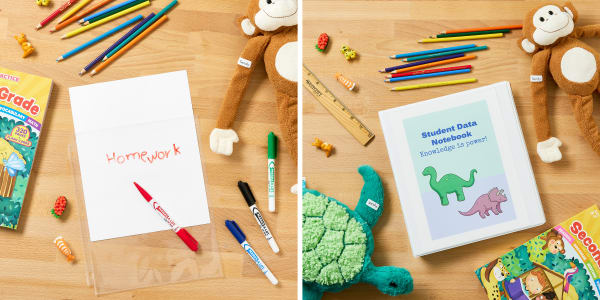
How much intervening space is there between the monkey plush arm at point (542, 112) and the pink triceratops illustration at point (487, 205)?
0.10m

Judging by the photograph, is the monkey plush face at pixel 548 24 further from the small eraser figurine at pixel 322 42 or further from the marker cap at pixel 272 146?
the marker cap at pixel 272 146

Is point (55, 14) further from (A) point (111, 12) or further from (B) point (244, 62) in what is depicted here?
(B) point (244, 62)

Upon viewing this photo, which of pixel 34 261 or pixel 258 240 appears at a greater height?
pixel 258 240

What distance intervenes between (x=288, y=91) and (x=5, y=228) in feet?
1.69

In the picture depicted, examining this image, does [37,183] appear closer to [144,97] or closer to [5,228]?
[5,228]

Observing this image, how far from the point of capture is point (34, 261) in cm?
84

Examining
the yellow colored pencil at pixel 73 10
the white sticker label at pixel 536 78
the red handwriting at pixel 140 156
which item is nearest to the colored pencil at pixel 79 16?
the yellow colored pencil at pixel 73 10

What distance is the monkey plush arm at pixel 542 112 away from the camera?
0.84m

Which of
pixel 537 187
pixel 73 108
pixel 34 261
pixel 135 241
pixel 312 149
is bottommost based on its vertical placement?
pixel 34 261

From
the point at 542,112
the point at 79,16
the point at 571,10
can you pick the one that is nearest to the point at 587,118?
the point at 542,112

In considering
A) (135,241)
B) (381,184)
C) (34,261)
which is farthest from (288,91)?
(34,261)

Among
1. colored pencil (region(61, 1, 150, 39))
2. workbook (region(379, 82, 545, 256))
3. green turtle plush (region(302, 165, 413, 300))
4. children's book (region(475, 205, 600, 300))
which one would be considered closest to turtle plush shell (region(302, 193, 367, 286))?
green turtle plush (region(302, 165, 413, 300))

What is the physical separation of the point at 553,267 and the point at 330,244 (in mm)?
367

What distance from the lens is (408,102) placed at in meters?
0.85
